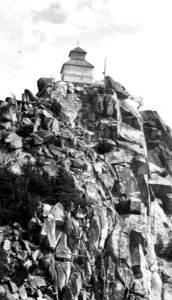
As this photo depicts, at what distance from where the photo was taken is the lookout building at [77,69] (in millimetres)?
52406

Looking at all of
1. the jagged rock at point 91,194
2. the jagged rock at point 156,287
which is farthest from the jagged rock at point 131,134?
the jagged rock at point 156,287

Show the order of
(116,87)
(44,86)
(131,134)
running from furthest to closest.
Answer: (116,87), (44,86), (131,134)

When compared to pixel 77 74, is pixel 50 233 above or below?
below

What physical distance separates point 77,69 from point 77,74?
3.46 ft

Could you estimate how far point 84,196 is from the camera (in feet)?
105

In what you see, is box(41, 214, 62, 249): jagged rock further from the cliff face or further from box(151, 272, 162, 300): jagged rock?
box(151, 272, 162, 300): jagged rock

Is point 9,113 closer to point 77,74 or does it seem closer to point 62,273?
point 62,273

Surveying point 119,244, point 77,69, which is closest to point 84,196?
point 119,244

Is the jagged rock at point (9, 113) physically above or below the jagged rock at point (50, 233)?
above

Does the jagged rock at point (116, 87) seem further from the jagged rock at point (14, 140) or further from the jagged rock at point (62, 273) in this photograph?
the jagged rock at point (62, 273)

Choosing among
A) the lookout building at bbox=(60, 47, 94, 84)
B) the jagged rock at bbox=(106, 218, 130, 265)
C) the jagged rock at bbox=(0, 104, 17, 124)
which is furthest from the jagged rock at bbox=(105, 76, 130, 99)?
the jagged rock at bbox=(106, 218, 130, 265)

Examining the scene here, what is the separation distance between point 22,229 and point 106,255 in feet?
21.8

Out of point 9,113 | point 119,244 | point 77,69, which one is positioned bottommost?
point 119,244

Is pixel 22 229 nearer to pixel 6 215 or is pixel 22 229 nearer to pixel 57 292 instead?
pixel 6 215
